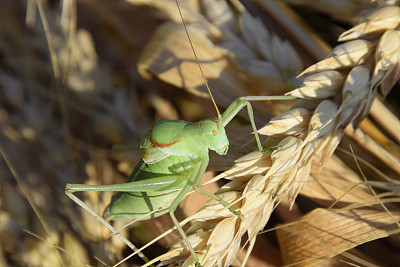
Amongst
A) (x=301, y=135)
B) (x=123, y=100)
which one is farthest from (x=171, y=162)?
(x=123, y=100)

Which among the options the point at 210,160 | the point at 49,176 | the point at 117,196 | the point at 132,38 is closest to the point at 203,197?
the point at 210,160

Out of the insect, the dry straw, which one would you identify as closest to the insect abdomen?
the insect

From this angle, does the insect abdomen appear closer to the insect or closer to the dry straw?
the insect

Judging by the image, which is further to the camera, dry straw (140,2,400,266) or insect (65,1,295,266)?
insect (65,1,295,266)

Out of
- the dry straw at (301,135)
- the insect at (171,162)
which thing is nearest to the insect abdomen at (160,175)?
the insect at (171,162)

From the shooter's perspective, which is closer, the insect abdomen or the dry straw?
the dry straw

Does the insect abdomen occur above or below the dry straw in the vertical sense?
below
